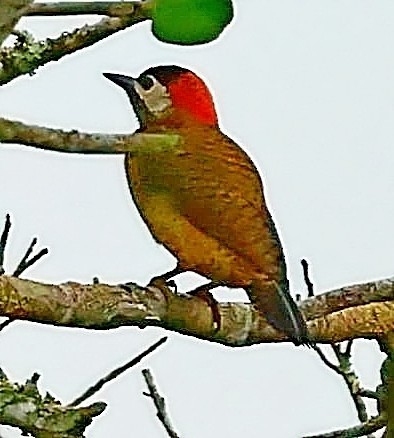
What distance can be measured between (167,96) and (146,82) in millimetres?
30

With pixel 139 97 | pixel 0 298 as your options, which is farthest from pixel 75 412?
pixel 139 97

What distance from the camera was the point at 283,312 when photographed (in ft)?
1.71

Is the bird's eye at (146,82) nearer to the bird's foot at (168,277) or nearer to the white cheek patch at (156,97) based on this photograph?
the white cheek patch at (156,97)

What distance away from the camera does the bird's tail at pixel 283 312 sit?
1.67 feet

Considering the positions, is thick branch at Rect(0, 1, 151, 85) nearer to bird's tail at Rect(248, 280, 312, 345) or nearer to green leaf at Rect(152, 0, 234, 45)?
green leaf at Rect(152, 0, 234, 45)

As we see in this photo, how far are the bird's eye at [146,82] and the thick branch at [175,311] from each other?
368 mm

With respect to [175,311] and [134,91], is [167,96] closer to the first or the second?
[134,91]

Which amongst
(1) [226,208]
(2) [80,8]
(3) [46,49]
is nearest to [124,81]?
(1) [226,208]

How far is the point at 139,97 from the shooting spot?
0.84 meters

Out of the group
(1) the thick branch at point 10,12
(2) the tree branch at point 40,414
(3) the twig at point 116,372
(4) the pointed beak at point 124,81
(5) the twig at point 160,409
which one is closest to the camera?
(1) the thick branch at point 10,12

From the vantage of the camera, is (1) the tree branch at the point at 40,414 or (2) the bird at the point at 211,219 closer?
(1) the tree branch at the point at 40,414

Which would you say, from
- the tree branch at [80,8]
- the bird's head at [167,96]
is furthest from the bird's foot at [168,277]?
the tree branch at [80,8]

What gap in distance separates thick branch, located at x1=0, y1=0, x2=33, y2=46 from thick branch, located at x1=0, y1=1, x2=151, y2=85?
0.07 meters

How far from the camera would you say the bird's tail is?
509 millimetres
